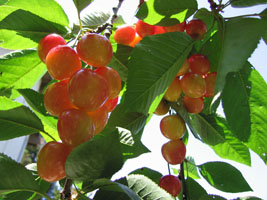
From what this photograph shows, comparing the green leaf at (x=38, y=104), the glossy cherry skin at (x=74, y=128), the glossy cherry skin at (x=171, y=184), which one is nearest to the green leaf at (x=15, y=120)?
the green leaf at (x=38, y=104)

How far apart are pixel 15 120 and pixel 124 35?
336 mm

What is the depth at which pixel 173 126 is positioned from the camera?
0.75 meters

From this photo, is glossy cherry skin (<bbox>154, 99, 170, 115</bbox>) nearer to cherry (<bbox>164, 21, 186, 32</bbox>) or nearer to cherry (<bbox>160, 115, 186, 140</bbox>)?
cherry (<bbox>160, 115, 186, 140</bbox>)

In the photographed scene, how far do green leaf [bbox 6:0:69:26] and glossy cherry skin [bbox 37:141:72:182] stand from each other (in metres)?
0.39

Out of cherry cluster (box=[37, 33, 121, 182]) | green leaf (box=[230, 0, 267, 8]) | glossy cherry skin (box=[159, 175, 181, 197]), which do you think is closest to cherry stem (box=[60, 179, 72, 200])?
cherry cluster (box=[37, 33, 121, 182])

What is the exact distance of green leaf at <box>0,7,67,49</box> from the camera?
60cm

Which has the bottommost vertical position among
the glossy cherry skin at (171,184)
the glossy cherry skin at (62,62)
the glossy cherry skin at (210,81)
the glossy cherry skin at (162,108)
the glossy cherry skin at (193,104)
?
the glossy cherry skin at (171,184)

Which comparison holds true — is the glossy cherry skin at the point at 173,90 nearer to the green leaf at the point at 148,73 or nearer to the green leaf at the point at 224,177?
the green leaf at the point at 148,73

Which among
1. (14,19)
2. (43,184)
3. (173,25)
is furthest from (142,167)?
(14,19)

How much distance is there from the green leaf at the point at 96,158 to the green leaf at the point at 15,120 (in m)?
0.19

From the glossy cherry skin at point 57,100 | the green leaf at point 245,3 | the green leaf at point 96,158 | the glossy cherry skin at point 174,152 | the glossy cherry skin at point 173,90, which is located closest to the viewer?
the green leaf at point 96,158

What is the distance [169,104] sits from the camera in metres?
0.77

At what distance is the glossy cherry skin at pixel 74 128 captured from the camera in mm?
387

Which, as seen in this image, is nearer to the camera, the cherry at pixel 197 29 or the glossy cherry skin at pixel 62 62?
the glossy cherry skin at pixel 62 62
